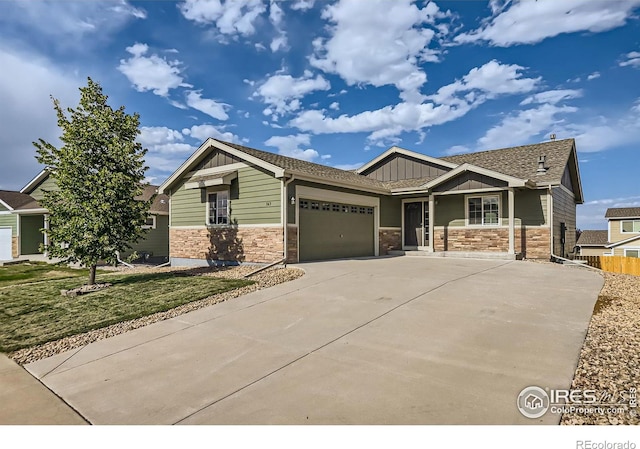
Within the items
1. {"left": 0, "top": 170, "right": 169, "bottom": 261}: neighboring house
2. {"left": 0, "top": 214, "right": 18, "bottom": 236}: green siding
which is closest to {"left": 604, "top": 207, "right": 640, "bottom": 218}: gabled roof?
{"left": 0, "top": 170, "right": 169, "bottom": 261}: neighboring house

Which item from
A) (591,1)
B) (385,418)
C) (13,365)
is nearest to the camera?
(385,418)

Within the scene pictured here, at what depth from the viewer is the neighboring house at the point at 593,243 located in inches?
1319

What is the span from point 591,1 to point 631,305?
607cm

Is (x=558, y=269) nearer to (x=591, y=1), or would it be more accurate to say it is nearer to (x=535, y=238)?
(x=535, y=238)

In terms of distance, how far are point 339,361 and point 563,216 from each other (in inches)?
619

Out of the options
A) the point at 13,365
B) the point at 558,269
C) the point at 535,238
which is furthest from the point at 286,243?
the point at 535,238

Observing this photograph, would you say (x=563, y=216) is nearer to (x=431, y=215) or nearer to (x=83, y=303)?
(x=431, y=215)

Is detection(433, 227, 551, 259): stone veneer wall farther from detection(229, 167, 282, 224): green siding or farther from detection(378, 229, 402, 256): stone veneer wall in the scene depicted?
detection(229, 167, 282, 224): green siding

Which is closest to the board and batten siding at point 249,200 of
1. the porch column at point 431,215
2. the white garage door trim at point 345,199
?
the white garage door trim at point 345,199

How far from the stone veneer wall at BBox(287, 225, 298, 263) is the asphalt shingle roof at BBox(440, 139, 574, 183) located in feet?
28.4

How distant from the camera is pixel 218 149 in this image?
43.0 ft

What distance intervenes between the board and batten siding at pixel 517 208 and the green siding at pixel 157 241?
15200 mm

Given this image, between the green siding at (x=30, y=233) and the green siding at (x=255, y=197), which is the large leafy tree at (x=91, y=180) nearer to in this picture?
the green siding at (x=255, y=197)

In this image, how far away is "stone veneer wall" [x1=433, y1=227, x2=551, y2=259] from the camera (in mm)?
12680
